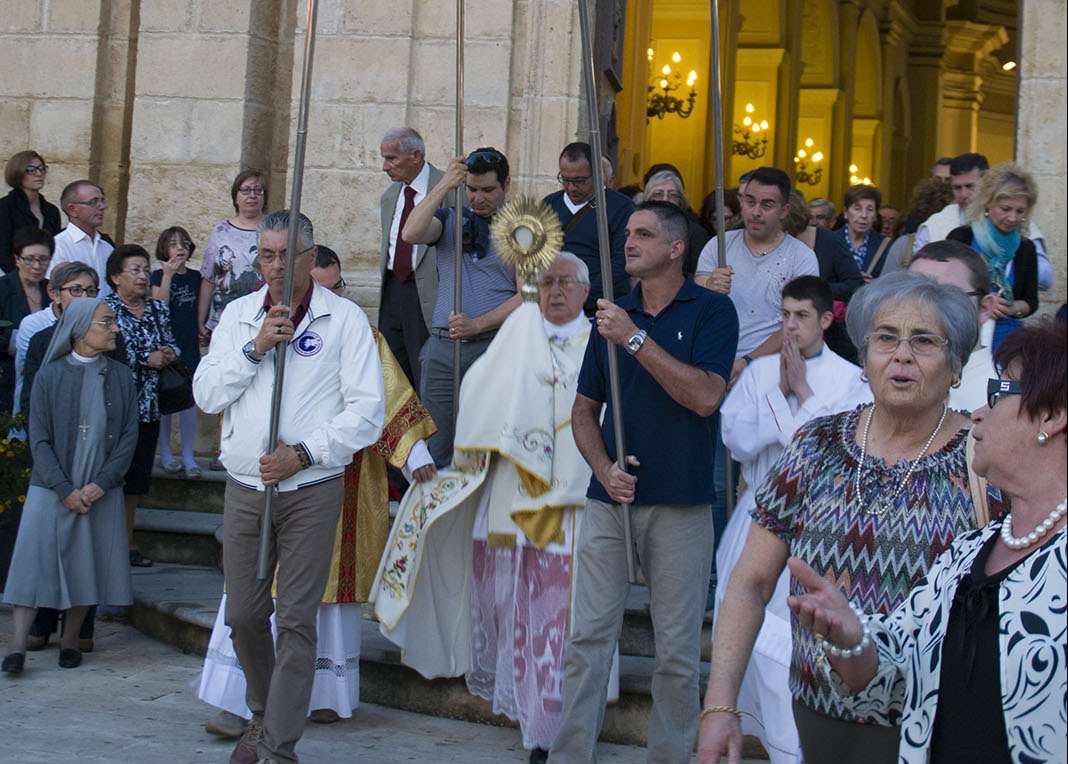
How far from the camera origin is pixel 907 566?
3502 millimetres

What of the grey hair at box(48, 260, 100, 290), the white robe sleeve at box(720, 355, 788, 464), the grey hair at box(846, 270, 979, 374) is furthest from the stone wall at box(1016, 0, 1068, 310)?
the grey hair at box(846, 270, 979, 374)

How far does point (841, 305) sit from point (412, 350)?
2111 mm

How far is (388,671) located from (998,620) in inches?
192

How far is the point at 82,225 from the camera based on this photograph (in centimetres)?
1013

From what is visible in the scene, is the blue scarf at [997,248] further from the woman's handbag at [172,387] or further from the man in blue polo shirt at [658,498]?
the woman's handbag at [172,387]

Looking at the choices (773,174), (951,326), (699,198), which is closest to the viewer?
(951,326)

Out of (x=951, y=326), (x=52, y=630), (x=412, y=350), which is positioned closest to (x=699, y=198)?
(x=412, y=350)

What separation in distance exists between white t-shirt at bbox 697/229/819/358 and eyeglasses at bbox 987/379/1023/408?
15.1 ft

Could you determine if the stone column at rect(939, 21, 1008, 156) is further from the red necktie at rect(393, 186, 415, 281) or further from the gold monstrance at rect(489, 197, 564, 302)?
the gold monstrance at rect(489, 197, 564, 302)

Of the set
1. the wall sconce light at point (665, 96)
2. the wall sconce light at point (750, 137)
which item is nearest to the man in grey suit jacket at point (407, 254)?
the wall sconce light at point (665, 96)

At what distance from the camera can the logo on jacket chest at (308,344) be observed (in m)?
6.30

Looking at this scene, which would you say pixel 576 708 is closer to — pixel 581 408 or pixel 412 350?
pixel 581 408

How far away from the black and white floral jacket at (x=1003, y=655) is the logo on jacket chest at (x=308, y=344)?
3391 mm

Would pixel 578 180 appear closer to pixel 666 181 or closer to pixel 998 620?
pixel 666 181
